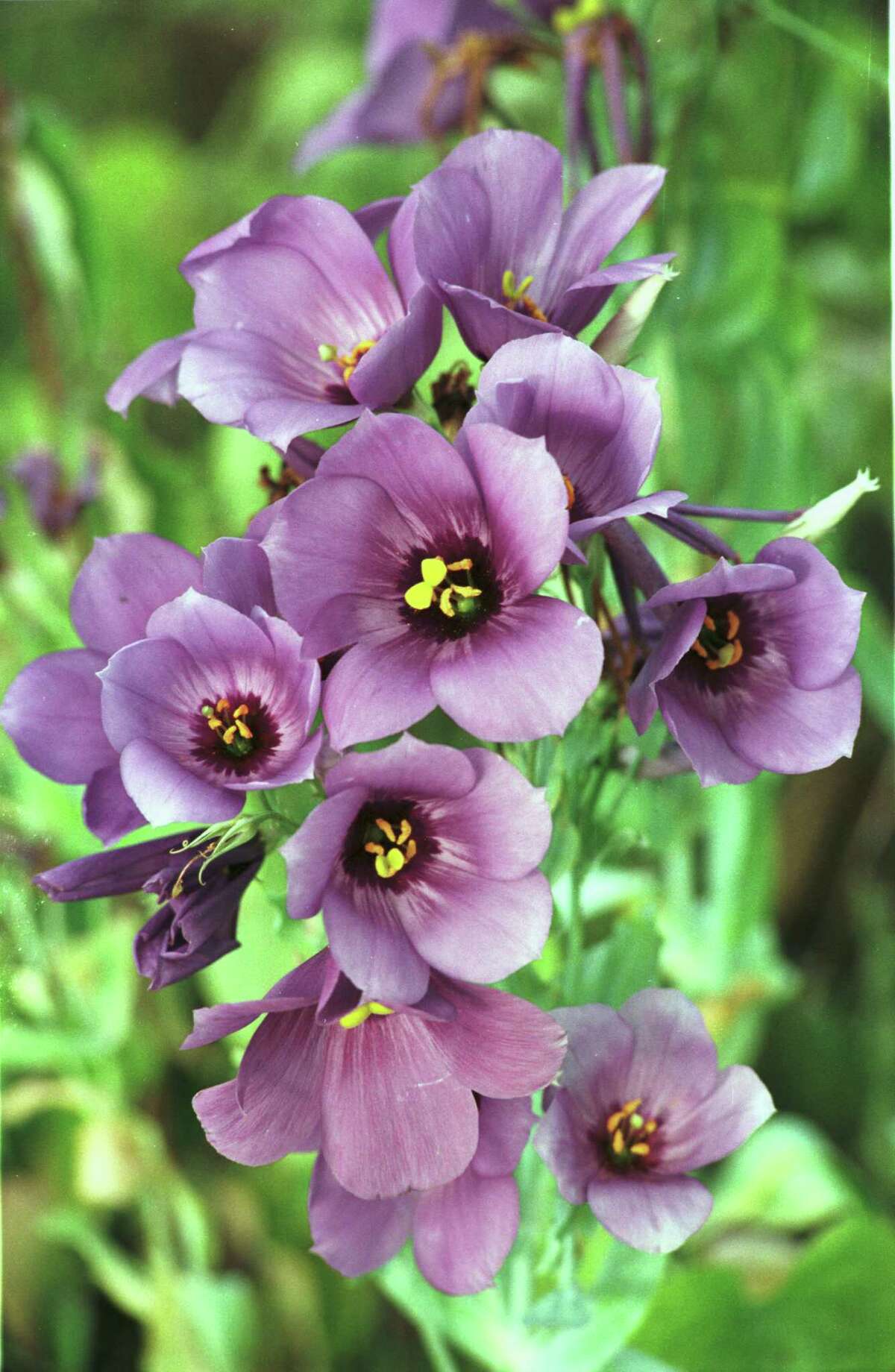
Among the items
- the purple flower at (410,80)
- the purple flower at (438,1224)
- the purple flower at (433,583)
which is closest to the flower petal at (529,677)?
the purple flower at (433,583)

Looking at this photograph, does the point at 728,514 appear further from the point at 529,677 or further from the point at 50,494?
the point at 50,494

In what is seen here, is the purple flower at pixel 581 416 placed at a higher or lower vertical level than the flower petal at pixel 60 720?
higher

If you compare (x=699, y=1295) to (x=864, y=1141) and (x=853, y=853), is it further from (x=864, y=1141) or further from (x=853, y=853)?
(x=853, y=853)

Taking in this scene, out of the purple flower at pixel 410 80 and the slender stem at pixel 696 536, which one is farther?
the purple flower at pixel 410 80

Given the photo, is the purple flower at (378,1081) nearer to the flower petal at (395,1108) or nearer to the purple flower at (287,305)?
the flower petal at (395,1108)

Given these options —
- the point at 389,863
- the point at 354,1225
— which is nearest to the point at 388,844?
the point at 389,863

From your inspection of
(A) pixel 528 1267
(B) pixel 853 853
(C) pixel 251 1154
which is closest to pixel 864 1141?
(B) pixel 853 853
